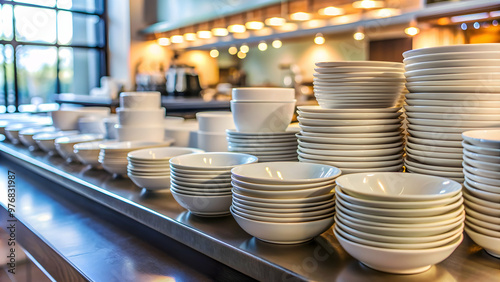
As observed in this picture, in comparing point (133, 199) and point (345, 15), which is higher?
point (345, 15)

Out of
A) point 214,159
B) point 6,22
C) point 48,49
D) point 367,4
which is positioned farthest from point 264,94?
point 48,49

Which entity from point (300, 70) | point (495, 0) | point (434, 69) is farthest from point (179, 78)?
point (434, 69)

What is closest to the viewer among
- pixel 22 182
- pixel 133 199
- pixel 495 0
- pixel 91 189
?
pixel 133 199

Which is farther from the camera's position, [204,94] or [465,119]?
[204,94]

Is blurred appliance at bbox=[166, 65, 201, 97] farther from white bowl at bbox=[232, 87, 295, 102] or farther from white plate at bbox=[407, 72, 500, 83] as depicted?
white plate at bbox=[407, 72, 500, 83]

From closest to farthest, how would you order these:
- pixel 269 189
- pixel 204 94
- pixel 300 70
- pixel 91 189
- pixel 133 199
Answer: pixel 269 189 → pixel 133 199 → pixel 91 189 → pixel 300 70 → pixel 204 94

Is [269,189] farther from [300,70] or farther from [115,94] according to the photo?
[300,70]

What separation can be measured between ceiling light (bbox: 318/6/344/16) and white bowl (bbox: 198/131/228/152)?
348cm

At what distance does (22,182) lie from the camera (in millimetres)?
2152

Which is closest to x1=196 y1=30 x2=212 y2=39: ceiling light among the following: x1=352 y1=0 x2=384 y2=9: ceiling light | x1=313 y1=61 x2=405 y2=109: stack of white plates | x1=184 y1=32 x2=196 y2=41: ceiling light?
x1=184 y1=32 x2=196 y2=41: ceiling light

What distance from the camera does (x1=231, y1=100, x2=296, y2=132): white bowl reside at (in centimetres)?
129

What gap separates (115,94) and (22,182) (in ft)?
11.0

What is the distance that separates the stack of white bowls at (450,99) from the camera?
88 cm

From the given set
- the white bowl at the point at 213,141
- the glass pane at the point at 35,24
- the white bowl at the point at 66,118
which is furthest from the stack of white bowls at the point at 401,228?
the glass pane at the point at 35,24
